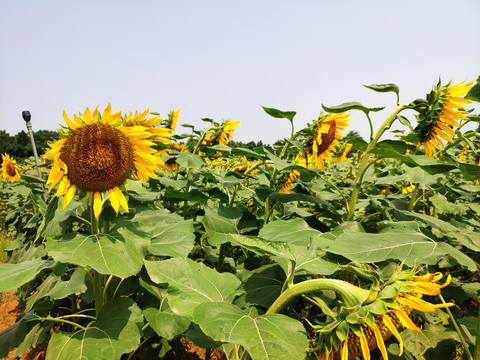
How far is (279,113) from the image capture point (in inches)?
69.0

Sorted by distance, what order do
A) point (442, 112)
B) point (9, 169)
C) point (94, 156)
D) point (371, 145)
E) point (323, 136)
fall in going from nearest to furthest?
point (94, 156), point (371, 145), point (442, 112), point (323, 136), point (9, 169)

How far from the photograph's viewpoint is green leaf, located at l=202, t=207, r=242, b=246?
1.48 metres

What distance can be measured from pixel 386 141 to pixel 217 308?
1.15 m

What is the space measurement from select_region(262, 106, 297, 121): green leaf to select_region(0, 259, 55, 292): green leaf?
127 centimetres

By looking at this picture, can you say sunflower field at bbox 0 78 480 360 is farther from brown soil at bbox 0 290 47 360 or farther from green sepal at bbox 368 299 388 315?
brown soil at bbox 0 290 47 360

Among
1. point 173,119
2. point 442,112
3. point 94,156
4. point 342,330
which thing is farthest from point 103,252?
point 173,119

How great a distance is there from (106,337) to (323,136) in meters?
1.91

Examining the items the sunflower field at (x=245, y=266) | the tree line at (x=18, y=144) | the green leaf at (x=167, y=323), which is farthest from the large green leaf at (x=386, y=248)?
the tree line at (x=18, y=144)

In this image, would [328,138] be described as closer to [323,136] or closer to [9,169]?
[323,136]

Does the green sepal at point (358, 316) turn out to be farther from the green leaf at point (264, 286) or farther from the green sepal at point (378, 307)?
the green leaf at point (264, 286)

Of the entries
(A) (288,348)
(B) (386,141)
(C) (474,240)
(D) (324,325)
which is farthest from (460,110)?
(A) (288,348)

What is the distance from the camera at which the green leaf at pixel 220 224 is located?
1480 millimetres

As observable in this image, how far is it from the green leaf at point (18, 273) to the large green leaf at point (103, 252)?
0.14m

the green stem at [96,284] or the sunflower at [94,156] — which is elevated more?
the sunflower at [94,156]
